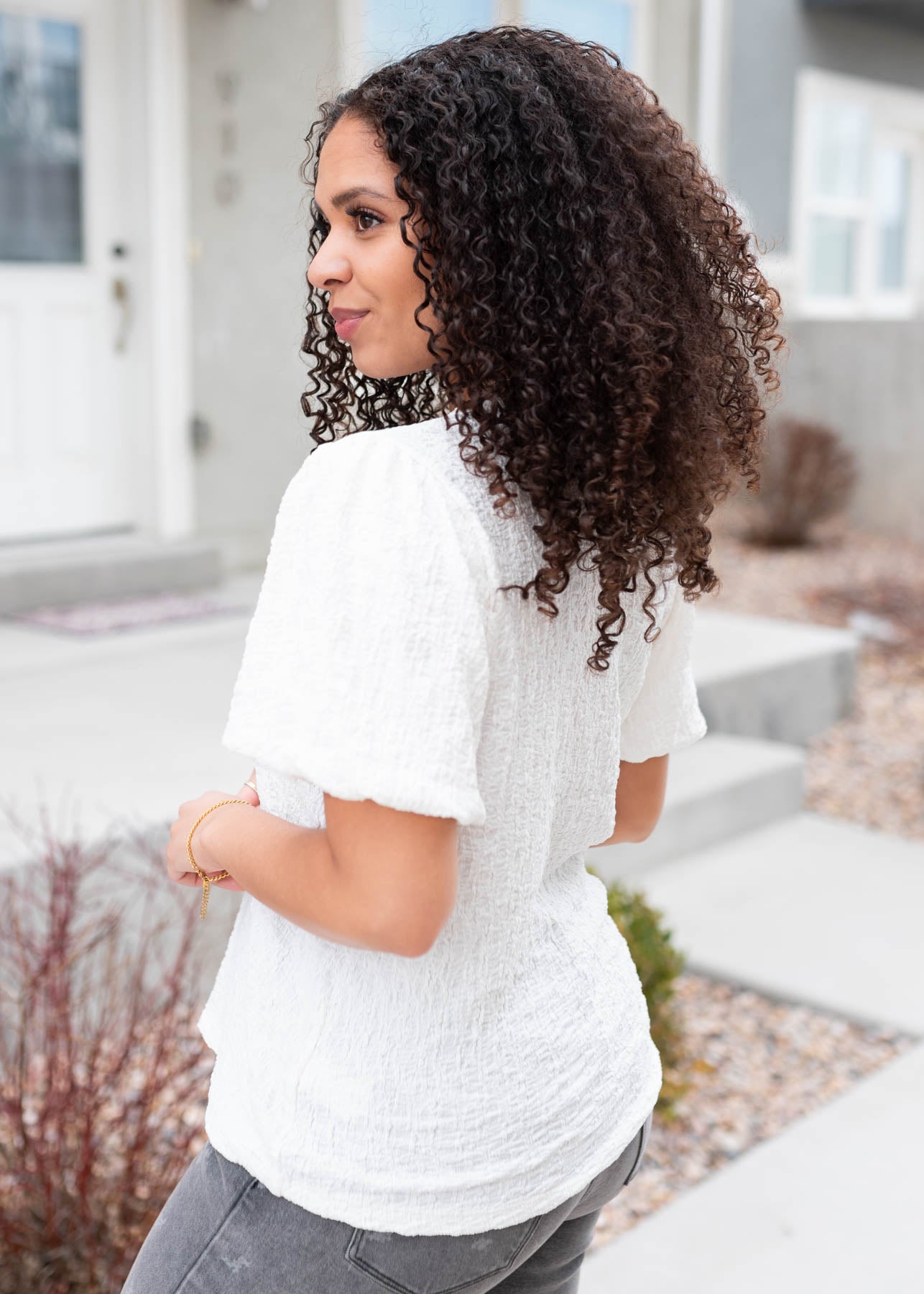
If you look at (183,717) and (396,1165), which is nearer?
(396,1165)

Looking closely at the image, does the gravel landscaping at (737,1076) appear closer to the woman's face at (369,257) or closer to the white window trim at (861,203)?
the woman's face at (369,257)

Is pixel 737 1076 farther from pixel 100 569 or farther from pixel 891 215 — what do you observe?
pixel 891 215

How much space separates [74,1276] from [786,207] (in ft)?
29.5

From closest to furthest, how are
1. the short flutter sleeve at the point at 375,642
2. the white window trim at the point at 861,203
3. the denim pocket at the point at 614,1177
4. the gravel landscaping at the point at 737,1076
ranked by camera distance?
the short flutter sleeve at the point at 375,642 → the denim pocket at the point at 614,1177 → the gravel landscaping at the point at 737,1076 → the white window trim at the point at 861,203

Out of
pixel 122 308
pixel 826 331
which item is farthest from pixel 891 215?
A: pixel 122 308

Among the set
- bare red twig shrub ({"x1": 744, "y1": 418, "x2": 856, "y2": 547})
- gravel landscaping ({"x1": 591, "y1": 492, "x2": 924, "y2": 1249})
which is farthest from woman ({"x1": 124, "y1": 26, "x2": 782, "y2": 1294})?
bare red twig shrub ({"x1": 744, "y1": 418, "x2": 856, "y2": 547})

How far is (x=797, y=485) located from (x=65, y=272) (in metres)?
4.95

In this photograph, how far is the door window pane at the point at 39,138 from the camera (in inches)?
206

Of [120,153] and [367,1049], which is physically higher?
[120,153]

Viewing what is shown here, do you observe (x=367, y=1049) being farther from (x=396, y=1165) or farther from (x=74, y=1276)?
(x=74, y=1276)

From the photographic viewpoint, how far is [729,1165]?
2539mm

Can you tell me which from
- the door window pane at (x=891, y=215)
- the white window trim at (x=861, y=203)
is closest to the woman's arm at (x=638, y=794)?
the white window trim at (x=861, y=203)

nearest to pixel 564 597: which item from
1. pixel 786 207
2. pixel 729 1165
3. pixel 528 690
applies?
pixel 528 690

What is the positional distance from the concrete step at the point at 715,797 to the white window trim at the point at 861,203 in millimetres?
5749
